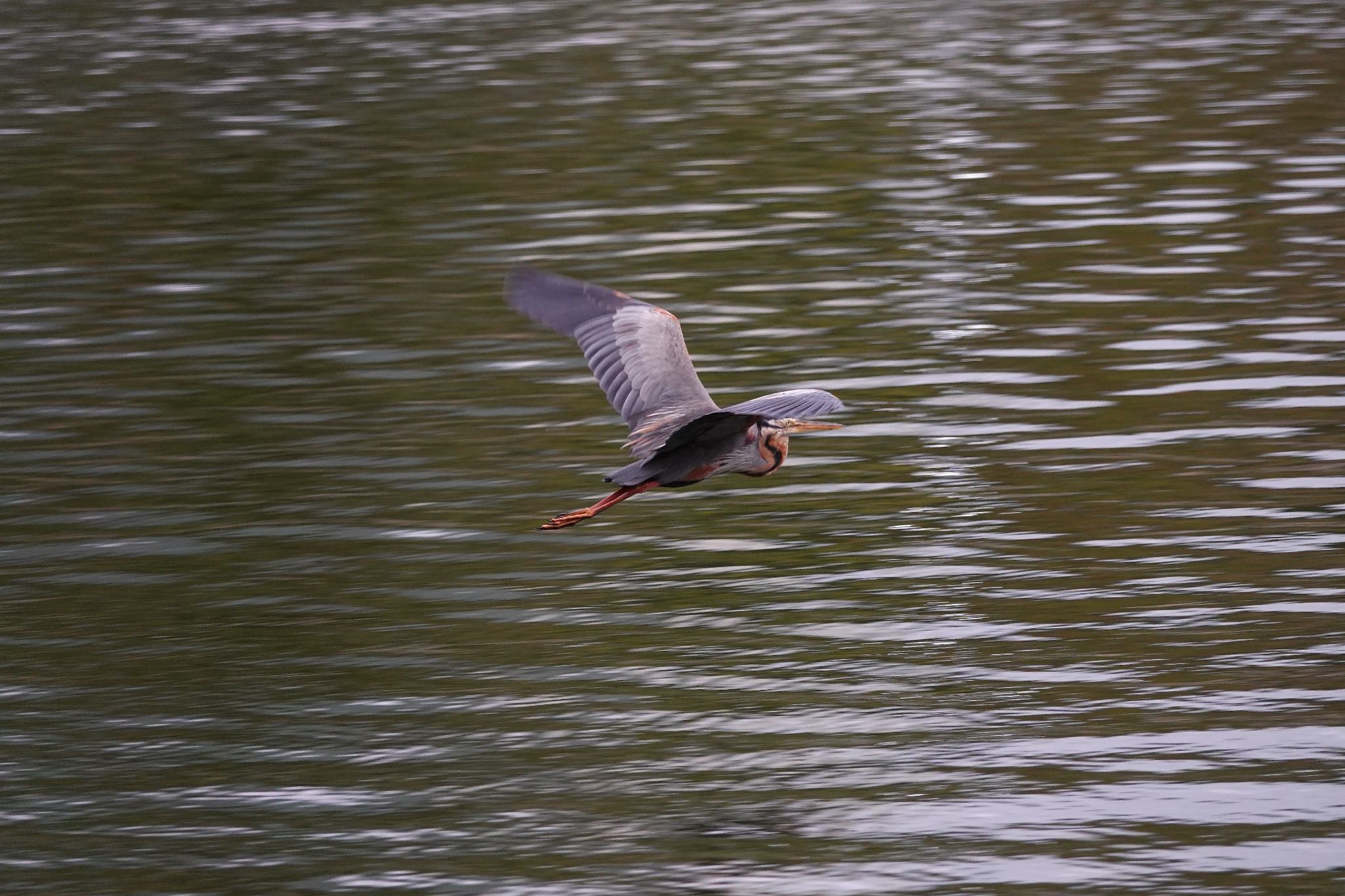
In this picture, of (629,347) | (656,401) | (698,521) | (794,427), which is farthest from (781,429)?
(698,521)

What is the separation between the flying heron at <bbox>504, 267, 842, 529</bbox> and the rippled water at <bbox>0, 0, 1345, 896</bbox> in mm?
824

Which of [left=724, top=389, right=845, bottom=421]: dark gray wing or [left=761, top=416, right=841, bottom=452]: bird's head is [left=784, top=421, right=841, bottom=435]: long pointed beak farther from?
[left=724, top=389, right=845, bottom=421]: dark gray wing

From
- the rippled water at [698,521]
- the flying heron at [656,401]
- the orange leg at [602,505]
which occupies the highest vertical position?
the flying heron at [656,401]

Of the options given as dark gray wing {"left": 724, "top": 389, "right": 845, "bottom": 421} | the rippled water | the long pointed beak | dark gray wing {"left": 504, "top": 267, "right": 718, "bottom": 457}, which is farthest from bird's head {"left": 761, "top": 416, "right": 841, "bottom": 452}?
the rippled water

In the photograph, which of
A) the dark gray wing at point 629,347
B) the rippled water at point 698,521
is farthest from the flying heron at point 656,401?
the rippled water at point 698,521

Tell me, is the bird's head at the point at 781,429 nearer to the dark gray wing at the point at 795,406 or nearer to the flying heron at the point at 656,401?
the flying heron at the point at 656,401

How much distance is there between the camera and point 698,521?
11.6 meters

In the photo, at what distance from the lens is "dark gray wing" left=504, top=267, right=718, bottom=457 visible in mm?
9375

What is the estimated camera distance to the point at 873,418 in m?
13.1

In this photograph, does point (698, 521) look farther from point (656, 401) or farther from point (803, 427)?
point (656, 401)

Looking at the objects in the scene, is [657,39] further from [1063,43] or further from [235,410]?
[235,410]

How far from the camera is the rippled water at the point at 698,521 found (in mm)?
7691

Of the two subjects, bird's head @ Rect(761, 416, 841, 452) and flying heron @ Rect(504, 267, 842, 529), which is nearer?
flying heron @ Rect(504, 267, 842, 529)

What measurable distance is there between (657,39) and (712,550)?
946 inches
